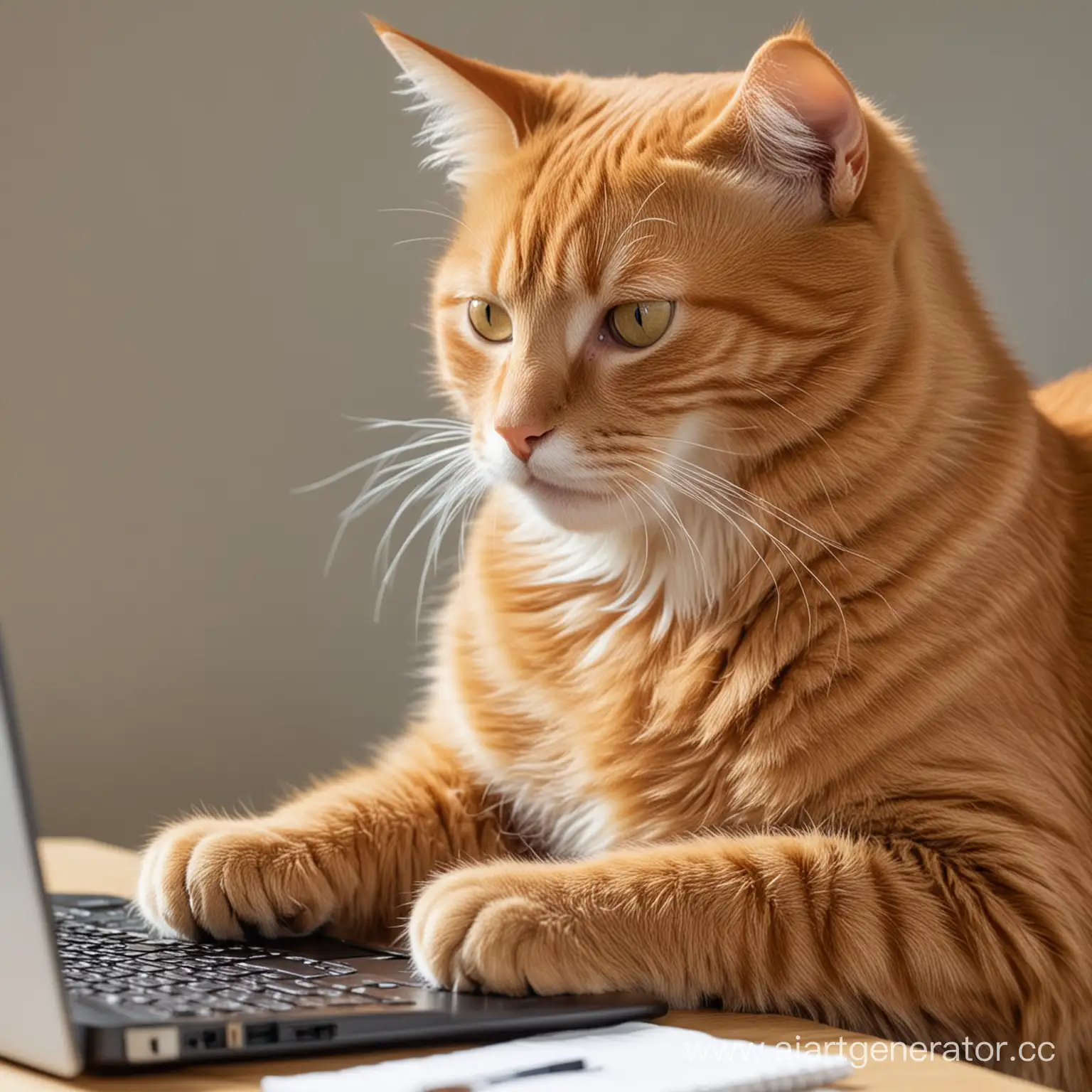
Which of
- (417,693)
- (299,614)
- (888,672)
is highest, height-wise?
(888,672)

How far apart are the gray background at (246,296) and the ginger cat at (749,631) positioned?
0.95m

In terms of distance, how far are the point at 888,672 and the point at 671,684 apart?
18 centimetres

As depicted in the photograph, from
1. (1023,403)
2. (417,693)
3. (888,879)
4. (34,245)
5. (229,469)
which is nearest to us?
(888,879)

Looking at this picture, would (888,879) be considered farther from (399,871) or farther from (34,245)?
(34,245)

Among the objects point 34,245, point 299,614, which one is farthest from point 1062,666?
point 34,245

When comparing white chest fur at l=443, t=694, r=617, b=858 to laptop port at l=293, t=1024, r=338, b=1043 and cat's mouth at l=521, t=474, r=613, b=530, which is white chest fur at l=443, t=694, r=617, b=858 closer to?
cat's mouth at l=521, t=474, r=613, b=530

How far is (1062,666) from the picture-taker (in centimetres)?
116

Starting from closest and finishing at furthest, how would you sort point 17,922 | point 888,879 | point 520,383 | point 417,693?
point 17,922 < point 888,879 < point 520,383 < point 417,693

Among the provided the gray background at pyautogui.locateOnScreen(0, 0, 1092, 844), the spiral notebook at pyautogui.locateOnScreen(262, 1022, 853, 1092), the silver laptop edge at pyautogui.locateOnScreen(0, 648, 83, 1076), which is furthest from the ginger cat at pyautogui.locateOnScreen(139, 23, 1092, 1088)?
the gray background at pyautogui.locateOnScreen(0, 0, 1092, 844)

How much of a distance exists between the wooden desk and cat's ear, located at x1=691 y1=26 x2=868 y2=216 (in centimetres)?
63

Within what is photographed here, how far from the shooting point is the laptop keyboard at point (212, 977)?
862mm

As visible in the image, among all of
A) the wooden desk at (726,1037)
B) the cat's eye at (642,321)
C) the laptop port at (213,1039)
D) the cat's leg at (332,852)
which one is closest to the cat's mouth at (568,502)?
the cat's eye at (642,321)

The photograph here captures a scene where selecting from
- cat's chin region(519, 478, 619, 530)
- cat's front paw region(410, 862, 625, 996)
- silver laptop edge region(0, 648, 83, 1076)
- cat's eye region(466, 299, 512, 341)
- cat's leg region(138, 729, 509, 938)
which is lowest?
cat's leg region(138, 729, 509, 938)

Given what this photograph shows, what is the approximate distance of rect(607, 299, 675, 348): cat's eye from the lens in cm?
112
